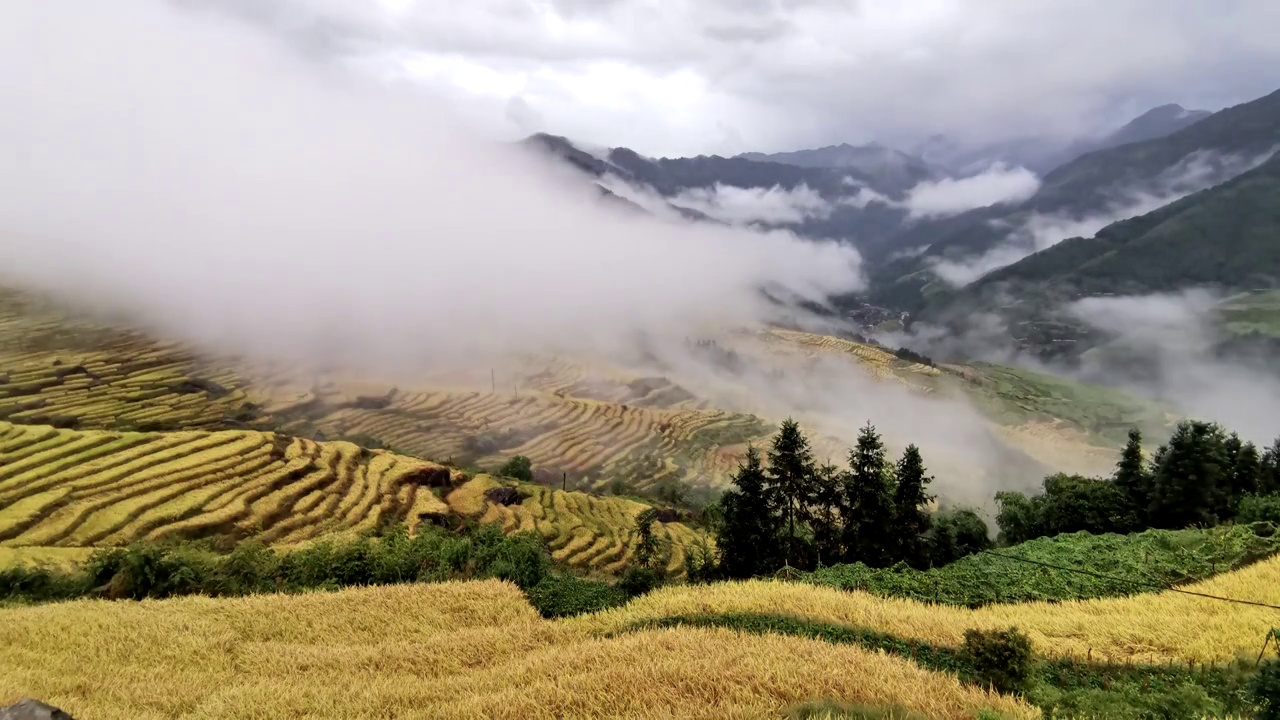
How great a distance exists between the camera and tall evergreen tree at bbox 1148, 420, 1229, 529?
37281mm

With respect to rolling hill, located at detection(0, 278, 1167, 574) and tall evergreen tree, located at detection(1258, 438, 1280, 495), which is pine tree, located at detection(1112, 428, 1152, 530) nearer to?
tall evergreen tree, located at detection(1258, 438, 1280, 495)

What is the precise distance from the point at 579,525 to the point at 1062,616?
53.6m

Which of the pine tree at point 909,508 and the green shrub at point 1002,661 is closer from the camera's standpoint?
the green shrub at point 1002,661

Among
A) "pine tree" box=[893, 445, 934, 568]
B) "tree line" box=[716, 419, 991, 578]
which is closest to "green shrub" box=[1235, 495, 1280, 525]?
"pine tree" box=[893, 445, 934, 568]

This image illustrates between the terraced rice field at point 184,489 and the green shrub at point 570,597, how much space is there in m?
34.2

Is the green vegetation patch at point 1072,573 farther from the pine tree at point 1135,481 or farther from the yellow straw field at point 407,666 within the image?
the pine tree at point 1135,481

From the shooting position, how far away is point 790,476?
3584 centimetres

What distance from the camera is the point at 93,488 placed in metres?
46.2

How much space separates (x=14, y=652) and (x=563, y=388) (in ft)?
517

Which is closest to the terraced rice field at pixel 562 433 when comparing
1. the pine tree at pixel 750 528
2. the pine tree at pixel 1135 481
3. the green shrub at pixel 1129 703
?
the pine tree at pixel 750 528

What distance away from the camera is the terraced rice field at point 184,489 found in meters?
42.7

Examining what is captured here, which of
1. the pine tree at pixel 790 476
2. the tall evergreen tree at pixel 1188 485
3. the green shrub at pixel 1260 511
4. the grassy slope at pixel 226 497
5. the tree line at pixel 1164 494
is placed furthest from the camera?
the grassy slope at pixel 226 497

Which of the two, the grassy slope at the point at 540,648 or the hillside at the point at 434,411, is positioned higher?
the grassy slope at the point at 540,648

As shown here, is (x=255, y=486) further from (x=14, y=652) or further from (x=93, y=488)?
(x=14, y=652)
